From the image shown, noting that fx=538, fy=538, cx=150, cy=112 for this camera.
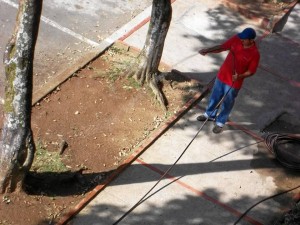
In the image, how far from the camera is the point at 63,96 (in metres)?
9.36

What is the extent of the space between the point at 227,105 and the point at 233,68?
2.48 feet

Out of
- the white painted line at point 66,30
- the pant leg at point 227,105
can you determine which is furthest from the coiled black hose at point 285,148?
the white painted line at point 66,30

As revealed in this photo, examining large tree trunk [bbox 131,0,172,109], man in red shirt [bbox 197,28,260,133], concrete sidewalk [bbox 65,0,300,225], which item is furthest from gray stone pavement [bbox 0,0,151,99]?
man in red shirt [bbox 197,28,260,133]

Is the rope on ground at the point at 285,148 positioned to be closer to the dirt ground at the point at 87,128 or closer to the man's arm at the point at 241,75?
the man's arm at the point at 241,75

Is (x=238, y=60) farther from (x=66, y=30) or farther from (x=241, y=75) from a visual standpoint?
(x=66, y=30)

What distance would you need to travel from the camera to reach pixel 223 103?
8922 millimetres

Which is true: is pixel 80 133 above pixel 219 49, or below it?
below

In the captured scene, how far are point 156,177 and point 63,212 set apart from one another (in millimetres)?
1570

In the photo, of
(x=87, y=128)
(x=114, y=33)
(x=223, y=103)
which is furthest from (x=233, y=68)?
(x=114, y=33)

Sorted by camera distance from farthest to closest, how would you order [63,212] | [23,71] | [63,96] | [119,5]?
[119,5] < [63,96] < [63,212] < [23,71]

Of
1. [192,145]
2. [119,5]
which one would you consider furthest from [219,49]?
[119,5]

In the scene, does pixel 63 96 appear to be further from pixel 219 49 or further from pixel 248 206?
pixel 248 206

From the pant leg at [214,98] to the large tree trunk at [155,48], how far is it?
0.82m

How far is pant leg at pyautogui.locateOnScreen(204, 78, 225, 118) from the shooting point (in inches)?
347
